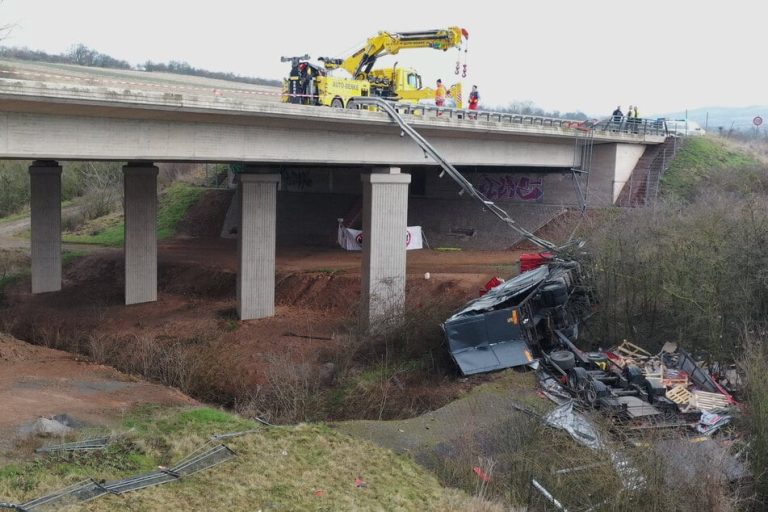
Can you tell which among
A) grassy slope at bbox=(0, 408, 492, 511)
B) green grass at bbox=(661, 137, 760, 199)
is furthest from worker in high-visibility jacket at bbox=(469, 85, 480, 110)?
grassy slope at bbox=(0, 408, 492, 511)

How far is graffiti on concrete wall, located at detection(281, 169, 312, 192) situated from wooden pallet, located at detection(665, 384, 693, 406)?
32.9 meters

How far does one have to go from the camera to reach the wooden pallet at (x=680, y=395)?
18359mm

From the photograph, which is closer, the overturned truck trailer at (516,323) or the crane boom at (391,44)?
the overturned truck trailer at (516,323)

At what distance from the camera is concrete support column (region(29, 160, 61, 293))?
36969 millimetres

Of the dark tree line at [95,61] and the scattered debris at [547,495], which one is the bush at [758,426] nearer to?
the scattered debris at [547,495]

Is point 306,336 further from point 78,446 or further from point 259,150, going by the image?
point 78,446

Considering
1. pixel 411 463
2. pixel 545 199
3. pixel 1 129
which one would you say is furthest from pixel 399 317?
pixel 545 199

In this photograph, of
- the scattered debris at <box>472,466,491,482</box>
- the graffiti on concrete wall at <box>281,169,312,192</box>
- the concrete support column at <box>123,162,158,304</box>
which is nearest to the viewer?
the scattered debris at <box>472,466,491,482</box>

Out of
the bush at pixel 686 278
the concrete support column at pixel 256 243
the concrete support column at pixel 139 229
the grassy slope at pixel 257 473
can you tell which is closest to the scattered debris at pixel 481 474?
the grassy slope at pixel 257 473

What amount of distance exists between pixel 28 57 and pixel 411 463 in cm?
7684

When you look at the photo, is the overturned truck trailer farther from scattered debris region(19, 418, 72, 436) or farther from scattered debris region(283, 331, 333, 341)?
scattered debris region(19, 418, 72, 436)

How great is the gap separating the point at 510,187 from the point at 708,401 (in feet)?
84.0

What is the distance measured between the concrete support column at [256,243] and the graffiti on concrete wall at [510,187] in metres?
16.4

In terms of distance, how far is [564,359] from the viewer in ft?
67.8
